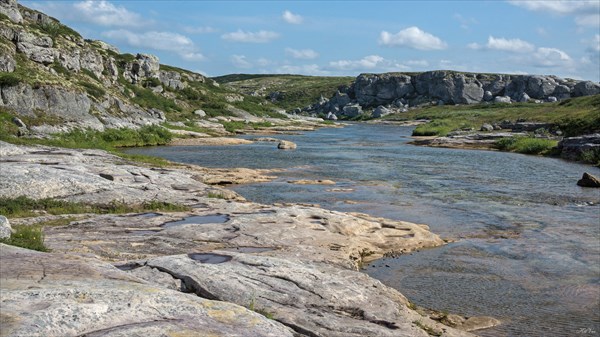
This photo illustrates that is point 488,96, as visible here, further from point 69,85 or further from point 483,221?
point 483,221

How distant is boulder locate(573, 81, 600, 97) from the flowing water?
5020 inches

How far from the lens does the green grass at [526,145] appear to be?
213ft

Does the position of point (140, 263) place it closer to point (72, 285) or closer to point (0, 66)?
point (72, 285)

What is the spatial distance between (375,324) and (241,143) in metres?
66.9

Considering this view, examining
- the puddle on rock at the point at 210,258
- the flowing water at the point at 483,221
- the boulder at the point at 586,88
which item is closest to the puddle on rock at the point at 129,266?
the puddle on rock at the point at 210,258

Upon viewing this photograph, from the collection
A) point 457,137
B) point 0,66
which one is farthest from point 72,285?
point 457,137

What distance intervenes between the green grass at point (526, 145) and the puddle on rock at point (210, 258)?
193 ft

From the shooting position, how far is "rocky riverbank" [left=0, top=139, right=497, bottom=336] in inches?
303

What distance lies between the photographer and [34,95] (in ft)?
190

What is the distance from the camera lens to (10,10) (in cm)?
7800

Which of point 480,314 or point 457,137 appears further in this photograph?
point 457,137

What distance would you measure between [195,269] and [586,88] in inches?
7272

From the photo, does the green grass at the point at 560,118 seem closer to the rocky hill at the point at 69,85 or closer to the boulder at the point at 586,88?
the boulder at the point at 586,88

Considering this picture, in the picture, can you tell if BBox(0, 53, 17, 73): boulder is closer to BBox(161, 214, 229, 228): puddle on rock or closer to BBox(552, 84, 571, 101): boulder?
BBox(161, 214, 229, 228): puddle on rock
